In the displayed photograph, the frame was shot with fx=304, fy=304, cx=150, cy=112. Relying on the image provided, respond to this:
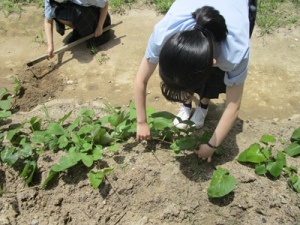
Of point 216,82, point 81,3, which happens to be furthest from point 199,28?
point 81,3

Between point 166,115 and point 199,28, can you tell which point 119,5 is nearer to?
point 166,115

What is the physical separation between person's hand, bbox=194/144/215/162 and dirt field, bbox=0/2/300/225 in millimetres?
91

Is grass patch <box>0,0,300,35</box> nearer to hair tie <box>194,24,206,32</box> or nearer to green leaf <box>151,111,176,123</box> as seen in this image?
green leaf <box>151,111,176,123</box>

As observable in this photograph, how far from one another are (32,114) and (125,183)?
1079 mm

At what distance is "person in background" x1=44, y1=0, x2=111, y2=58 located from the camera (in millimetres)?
2982

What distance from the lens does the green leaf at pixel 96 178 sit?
1683 mm

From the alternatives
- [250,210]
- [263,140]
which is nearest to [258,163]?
[263,140]

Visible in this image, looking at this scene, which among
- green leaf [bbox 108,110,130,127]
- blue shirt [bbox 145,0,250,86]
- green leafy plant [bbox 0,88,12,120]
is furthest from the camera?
green leafy plant [bbox 0,88,12,120]

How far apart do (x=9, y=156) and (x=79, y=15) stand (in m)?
1.72

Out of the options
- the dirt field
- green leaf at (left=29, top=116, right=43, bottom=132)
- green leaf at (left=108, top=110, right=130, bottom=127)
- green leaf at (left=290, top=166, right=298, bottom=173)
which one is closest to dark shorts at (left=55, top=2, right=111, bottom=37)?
the dirt field

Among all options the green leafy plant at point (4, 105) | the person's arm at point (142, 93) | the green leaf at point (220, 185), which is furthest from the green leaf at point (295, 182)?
the green leafy plant at point (4, 105)

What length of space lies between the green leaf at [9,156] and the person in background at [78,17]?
53.6 inches

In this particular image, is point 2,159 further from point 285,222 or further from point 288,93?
point 288,93

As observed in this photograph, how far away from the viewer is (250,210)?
5.55 ft
